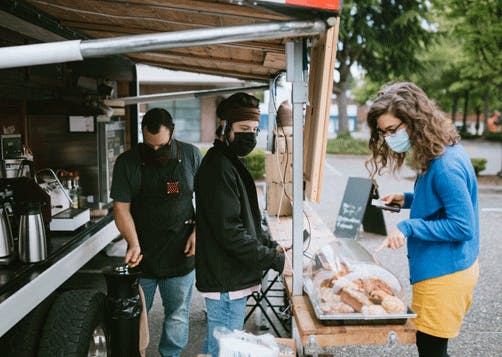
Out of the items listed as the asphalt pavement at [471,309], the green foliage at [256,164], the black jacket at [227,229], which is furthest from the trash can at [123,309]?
the green foliage at [256,164]

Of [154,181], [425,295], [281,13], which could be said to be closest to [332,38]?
[281,13]

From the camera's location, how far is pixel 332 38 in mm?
2121

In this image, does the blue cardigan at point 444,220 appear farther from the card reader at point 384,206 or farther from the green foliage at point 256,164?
the green foliage at point 256,164

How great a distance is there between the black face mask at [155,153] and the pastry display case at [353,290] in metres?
1.27

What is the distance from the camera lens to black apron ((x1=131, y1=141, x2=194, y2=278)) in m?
3.37

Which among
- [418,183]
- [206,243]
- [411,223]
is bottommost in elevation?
[206,243]

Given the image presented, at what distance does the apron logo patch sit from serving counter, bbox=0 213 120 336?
0.83m

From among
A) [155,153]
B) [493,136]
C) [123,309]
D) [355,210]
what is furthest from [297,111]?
[493,136]

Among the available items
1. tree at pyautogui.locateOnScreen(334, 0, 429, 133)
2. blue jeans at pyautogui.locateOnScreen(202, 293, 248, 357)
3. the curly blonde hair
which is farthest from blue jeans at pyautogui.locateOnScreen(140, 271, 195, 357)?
tree at pyautogui.locateOnScreen(334, 0, 429, 133)

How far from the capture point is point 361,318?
2162 millimetres

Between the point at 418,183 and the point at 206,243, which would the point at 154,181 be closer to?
the point at 206,243

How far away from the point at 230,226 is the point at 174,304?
133 cm

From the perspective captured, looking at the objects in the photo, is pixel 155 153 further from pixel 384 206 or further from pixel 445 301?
pixel 445 301

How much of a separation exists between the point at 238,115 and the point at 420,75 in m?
22.9
